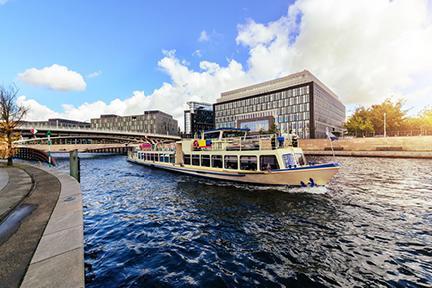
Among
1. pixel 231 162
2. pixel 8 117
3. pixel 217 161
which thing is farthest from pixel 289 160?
pixel 8 117

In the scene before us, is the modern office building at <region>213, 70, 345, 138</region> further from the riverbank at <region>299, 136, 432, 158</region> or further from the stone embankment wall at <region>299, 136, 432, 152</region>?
the riverbank at <region>299, 136, 432, 158</region>

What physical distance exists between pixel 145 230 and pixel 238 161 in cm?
1041

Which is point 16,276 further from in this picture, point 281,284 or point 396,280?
point 396,280

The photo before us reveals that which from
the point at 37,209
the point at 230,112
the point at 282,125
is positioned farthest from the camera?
the point at 230,112

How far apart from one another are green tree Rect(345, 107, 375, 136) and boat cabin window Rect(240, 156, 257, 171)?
6859 cm

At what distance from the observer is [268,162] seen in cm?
1508

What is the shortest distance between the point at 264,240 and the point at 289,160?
848 centimetres

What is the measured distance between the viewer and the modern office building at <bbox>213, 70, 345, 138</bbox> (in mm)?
85750

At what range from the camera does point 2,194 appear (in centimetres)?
889

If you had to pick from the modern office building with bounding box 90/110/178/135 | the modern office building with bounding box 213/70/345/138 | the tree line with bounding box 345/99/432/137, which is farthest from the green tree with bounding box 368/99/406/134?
the modern office building with bounding box 90/110/178/135

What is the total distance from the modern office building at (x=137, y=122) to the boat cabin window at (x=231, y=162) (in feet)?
460

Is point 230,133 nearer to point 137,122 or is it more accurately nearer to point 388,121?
point 388,121

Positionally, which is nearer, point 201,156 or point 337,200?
point 337,200

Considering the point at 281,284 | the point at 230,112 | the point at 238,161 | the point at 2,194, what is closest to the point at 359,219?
the point at 281,284
